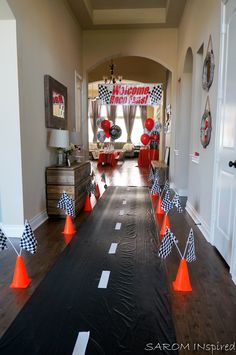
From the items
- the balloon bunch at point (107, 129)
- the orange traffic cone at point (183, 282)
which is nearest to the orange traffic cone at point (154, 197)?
the orange traffic cone at point (183, 282)

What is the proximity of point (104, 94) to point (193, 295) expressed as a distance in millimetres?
5353

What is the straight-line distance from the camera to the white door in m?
2.51

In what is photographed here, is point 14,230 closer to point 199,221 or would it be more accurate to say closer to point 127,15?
point 199,221

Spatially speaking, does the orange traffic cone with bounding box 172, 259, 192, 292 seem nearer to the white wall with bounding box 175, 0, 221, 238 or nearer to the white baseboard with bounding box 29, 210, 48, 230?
the white wall with bounding box 175, 0, 221, 238

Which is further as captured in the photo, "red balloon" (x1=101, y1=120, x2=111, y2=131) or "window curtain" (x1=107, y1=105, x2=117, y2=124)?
"window curtain" (x1=107, y1=105, x2=117, y2=124)

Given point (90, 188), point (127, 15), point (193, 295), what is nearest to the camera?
point (193, 295)

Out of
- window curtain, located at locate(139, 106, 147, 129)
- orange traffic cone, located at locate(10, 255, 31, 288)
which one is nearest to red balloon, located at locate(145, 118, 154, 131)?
orange traffic cone, located at locate(10, 255, 31, 288)

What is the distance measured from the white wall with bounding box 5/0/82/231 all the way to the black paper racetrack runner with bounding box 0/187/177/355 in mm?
977

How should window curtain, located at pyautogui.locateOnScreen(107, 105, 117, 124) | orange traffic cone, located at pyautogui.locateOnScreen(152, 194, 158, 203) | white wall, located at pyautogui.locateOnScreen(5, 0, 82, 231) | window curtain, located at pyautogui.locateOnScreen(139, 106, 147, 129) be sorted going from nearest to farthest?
white wall, located at pyautogui.locateOnScreen(5, 0, 82, 231)
orange traffic cone, located at pyautogui.locateOnScreen(152, 194, 158, 203)
window curtain, located at pyautogui.locateOnScreen(139, 106, 147, 129)
window curtain, located at pyautogui.locateOnScreen(107, 105, 117, 124)

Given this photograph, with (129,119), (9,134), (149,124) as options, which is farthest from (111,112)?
(9,134)

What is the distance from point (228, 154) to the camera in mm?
2662

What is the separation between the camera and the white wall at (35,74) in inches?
130

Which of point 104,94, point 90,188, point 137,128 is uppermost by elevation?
point 104,94

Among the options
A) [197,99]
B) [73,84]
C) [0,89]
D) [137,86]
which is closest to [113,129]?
[137,86]
